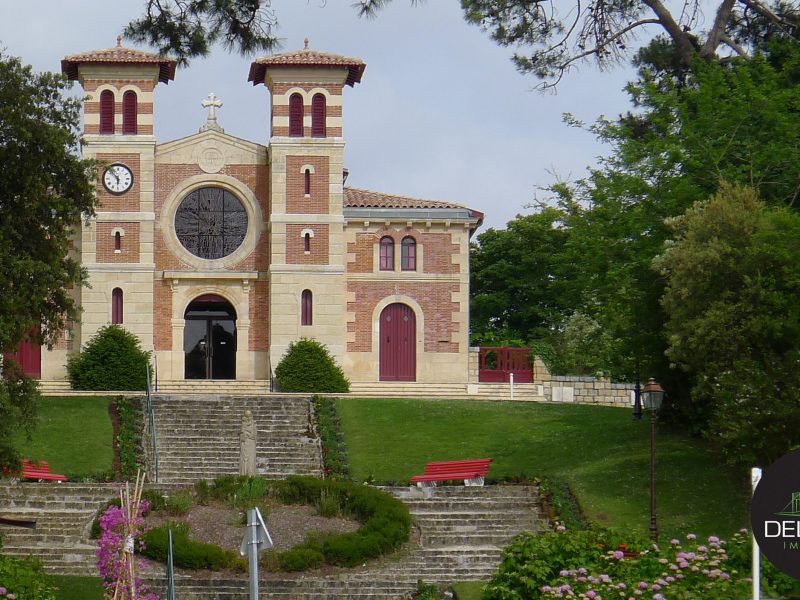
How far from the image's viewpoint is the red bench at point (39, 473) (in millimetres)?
27891

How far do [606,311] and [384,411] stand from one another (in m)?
6.93

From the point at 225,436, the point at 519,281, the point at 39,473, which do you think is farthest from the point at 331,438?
the point at 519,281

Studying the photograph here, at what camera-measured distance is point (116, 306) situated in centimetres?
4172

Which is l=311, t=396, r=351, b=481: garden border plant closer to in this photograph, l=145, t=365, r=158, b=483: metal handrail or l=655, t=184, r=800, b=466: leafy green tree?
l=145, t=365, r=158, b=483: metal handrail

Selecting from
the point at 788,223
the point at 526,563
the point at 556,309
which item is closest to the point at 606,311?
the point at 788,223

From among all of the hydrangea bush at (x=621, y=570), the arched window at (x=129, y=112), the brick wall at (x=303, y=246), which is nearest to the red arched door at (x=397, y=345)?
the brick wall at (x=303, y=246)

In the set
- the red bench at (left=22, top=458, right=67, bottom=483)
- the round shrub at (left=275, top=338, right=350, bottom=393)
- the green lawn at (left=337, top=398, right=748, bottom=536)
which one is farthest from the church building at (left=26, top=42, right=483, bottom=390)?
the red bench at (left=22, top=458, right=67, bottom=483)

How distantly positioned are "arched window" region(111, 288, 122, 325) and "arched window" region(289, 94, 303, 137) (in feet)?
23.4

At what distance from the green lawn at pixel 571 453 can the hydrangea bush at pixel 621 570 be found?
10.5 feet

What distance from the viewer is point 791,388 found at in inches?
900

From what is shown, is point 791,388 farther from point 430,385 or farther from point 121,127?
point 121,127

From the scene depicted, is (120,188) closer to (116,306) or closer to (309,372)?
(116,306)

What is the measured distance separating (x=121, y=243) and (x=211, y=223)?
2902 mm

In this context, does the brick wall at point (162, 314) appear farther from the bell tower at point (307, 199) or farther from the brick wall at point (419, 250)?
the brick wall at point (419, 250)
